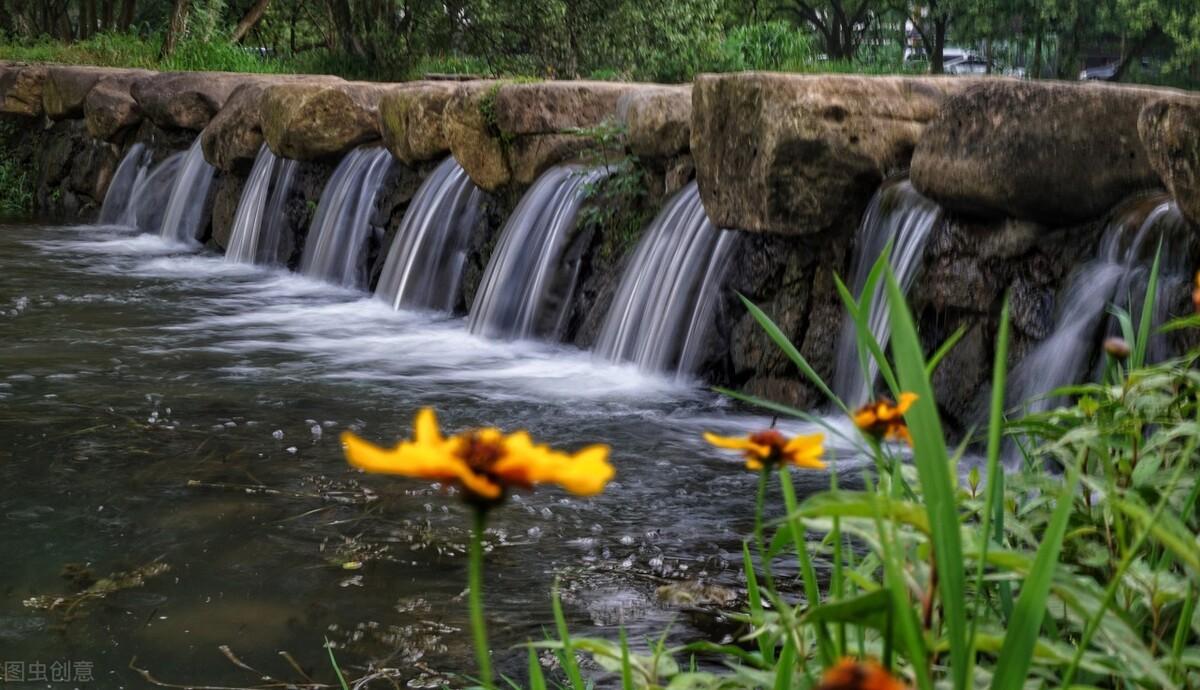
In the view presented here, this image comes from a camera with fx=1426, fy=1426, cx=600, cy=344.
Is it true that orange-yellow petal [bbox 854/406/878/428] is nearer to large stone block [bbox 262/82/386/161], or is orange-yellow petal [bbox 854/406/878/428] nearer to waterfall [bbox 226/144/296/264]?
large stone block [bbox 262/82/386/161]

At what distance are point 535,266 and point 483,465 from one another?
6746 millimetres

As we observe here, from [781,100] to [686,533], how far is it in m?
2.17

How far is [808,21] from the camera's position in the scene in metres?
35.4

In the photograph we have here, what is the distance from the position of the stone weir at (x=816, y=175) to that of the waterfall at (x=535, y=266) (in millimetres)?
97

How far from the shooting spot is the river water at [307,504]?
3430 millimetres

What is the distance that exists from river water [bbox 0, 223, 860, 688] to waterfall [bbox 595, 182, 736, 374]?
154mm

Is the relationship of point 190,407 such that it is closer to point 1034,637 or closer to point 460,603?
point 460,603

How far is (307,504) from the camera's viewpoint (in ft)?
14.7

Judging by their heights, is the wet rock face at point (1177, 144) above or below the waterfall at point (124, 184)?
above

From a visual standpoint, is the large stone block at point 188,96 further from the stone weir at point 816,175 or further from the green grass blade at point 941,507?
the green grass blade at point 941,507

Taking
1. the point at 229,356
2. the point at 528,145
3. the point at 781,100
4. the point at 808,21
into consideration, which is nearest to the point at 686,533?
the point at 781,100

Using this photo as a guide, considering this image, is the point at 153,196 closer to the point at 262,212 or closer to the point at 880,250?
the point at 262,212

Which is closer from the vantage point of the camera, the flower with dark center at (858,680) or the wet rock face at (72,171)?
the flower with dark center at (858,680)

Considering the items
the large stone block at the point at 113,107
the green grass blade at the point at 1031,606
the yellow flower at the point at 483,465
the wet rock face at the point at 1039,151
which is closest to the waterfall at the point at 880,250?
the wet rock face at the point at 1039,151
